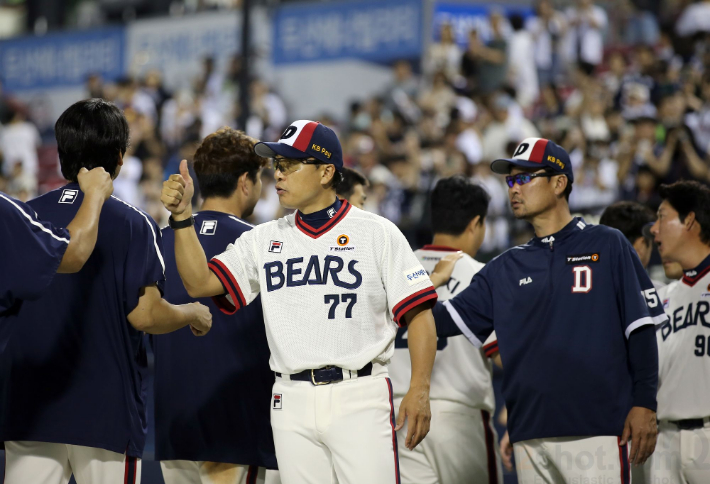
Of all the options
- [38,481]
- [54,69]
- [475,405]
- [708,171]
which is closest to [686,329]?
[475,405]

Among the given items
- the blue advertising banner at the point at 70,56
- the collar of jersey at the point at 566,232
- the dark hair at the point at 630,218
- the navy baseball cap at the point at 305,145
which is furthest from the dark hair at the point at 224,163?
the blue advertising banner at the point at 70,56

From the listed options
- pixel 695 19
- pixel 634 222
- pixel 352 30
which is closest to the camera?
pixel 634 222

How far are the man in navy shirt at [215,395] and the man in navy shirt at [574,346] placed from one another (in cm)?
114

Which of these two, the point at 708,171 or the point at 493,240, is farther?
the point at 493,240

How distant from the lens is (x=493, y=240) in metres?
10.3

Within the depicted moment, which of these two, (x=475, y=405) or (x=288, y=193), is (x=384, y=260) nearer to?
(x=288, y=193)

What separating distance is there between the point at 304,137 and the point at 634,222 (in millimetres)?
2498

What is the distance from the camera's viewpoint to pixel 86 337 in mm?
3570

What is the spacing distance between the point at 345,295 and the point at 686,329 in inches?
82.2

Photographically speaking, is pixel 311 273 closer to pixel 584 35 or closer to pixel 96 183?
pixel 96 183

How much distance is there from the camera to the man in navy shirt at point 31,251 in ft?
10.2

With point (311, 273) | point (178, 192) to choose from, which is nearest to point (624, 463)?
point (311, 273)

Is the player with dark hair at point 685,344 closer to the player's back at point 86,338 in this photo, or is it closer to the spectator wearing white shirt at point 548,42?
the player's back at point 86,338

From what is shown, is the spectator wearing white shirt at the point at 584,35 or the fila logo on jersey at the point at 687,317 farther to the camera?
the spectator wearing white shirt at the point at 584,35
